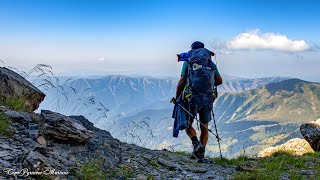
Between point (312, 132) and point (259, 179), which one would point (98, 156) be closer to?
point (259, 179)

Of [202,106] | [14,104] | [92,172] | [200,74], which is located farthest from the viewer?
[202,106]

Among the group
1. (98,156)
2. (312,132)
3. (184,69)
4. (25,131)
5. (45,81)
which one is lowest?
(312,132)

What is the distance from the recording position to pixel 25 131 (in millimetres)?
6703

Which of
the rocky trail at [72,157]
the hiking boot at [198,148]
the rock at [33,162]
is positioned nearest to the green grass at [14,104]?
the rocky trail at [72,157]

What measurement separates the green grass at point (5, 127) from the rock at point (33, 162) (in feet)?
5.04

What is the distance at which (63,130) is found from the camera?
22.8ft

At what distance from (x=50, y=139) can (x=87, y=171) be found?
1844 mm

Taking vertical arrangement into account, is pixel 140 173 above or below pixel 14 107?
below

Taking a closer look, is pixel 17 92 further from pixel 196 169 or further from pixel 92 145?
pixel 196 169

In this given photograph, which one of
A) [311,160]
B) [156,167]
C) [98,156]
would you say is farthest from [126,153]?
[311,160]

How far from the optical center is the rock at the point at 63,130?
688 cm

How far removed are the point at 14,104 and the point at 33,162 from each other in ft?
14.4

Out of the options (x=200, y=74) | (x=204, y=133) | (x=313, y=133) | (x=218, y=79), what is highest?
(x=200, y=74)

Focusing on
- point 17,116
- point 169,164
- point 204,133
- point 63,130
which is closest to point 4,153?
point 63,130
